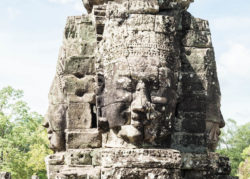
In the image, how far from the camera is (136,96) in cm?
560

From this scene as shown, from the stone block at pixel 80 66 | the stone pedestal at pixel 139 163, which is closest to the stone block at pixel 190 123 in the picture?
the stone pedestal at pixel 139 163

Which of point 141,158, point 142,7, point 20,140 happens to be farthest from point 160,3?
point 20,140

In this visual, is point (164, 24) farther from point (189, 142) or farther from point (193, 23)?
point (189, 142)

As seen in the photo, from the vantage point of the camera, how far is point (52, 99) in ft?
23.2

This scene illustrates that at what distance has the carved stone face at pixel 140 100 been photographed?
5.54 metres

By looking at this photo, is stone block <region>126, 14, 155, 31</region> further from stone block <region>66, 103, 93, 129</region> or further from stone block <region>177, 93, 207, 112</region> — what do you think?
stone block <region>66, 103, 93, 129</region>

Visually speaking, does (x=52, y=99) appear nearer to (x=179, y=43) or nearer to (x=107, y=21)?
(x=107, y=21)

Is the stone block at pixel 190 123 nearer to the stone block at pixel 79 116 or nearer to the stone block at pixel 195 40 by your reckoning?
the stone block at pixel 195 40

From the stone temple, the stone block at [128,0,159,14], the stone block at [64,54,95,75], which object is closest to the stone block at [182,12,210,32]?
the stone temple

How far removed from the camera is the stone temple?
18.2 ft

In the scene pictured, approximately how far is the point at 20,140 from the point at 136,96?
2027 centimetres

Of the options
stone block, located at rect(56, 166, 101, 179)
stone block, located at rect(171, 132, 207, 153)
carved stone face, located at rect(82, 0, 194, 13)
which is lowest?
stone block, located at rect(56, 166, 101, 179)

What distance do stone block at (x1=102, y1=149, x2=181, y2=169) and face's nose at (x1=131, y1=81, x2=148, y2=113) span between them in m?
0.51

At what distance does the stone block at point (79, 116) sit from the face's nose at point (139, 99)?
41.5 inches
